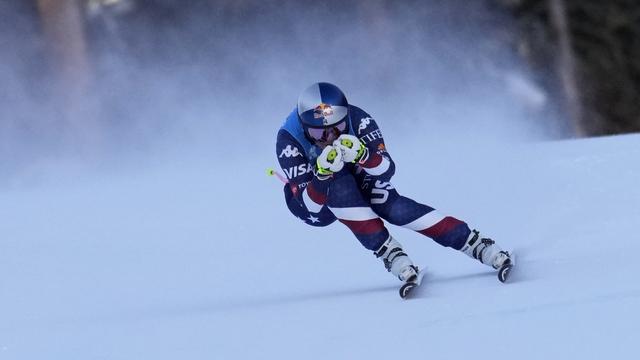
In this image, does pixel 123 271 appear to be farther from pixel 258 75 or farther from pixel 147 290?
pixel 258 75

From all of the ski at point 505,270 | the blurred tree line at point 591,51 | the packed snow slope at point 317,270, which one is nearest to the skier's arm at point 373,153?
the packed snow slope at point 317,270

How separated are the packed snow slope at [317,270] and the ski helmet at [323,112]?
941mm

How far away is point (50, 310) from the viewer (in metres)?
7.53

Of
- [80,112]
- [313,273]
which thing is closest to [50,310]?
[313,273]

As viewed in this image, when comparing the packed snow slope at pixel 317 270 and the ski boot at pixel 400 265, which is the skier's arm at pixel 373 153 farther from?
the packed snow slope at pixel 317 270

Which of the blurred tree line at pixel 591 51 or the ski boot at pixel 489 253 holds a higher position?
the blurred tree line at pixel 591 51

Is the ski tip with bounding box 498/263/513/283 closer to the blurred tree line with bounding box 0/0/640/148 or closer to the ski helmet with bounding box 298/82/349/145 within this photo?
the ski helmet with bounding box 298/82/349/145

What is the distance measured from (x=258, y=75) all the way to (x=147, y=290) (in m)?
Result: 10.9

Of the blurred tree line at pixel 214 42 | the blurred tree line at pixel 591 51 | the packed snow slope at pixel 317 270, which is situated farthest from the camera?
the blurred tree line at pixel 591 51

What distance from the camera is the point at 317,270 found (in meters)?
7.90

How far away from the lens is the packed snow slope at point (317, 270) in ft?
16.9

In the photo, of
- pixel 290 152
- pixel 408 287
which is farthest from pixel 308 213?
pixel 408 287

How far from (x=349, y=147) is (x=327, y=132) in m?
0.23

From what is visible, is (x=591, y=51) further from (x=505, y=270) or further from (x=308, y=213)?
(x=505, y=270)
